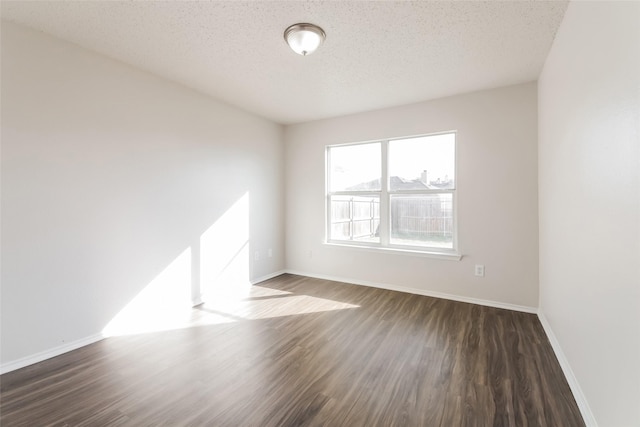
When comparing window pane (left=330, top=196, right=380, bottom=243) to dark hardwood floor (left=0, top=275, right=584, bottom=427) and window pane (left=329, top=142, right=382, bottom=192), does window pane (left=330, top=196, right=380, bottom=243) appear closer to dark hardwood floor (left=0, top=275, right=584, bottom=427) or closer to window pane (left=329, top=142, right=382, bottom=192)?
window pane (left=329, top=142, right=382, bottom=192)

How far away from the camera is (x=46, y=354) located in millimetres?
2189

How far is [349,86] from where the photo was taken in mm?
3197

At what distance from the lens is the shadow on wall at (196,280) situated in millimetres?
2775

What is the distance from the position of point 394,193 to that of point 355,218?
30.2 inches

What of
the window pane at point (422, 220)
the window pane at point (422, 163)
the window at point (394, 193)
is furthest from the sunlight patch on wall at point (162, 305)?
the window pane at point (422, 163)

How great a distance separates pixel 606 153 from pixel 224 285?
12.6 feet

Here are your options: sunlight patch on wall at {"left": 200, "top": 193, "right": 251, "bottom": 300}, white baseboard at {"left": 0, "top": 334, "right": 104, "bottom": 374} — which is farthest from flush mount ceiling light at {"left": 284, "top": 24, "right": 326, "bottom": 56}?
white baseboard at {"left": 0, "top": 334, "right": 104, "bottom": 374}

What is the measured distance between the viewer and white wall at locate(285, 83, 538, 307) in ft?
10.1

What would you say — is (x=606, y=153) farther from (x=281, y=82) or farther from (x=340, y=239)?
(x=340, y=239)

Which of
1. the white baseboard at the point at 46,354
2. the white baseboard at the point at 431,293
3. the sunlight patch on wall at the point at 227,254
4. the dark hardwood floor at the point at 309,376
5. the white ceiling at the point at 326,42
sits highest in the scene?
the white ceiling at the point at 326,42

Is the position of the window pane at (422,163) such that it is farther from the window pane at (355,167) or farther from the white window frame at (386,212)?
the window pane at (355,167)

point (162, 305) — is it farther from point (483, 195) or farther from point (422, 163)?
point (483, 195)

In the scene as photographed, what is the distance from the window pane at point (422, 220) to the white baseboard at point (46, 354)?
3.55 metres

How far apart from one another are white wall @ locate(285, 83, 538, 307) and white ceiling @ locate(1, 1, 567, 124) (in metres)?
0.32
